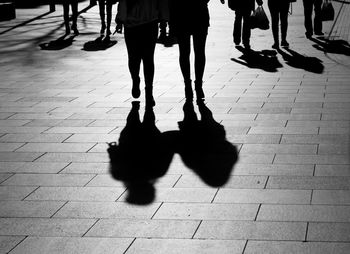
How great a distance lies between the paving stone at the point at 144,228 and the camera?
5281 millimetres

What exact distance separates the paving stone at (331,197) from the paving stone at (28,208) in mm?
1839

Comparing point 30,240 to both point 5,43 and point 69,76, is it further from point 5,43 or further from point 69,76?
point 5,43

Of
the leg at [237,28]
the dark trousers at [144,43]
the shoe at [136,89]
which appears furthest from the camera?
the leg at [237,28]

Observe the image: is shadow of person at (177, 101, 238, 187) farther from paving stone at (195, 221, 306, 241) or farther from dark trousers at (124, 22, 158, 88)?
paving stone at (195, 221, 306, 241)

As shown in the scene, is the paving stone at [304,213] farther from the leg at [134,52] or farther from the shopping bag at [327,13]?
the shopping bag at [327,13]

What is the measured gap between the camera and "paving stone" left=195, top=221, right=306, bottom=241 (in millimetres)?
5145

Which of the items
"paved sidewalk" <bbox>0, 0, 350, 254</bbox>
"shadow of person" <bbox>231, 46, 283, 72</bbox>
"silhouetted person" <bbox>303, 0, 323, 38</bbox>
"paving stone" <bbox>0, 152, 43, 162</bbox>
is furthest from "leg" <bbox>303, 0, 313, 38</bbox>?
"paving stone" <bbox>0, 152, 43, 162</bbox>

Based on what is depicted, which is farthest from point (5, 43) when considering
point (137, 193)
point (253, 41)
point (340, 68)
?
point (137, 193)

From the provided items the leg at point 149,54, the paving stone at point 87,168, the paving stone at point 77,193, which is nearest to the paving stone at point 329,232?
the paving stone at point 77,193

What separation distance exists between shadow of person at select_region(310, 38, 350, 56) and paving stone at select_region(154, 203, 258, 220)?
8.93 m

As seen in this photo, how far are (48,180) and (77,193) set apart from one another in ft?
1.65

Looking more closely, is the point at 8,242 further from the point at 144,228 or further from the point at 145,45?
the point at 145,45

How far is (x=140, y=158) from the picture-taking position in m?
7.50

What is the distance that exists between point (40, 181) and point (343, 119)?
3.53 metres
